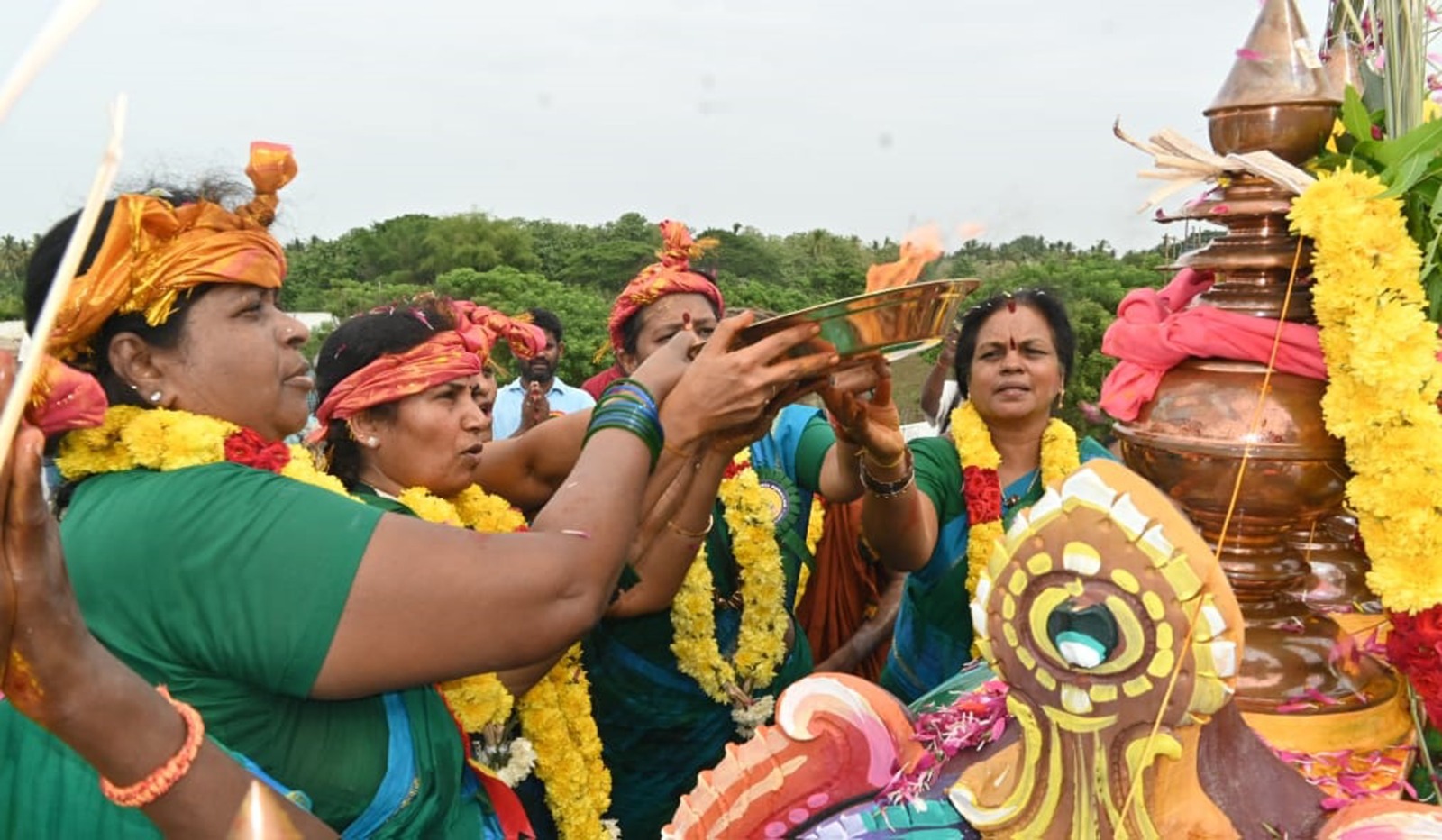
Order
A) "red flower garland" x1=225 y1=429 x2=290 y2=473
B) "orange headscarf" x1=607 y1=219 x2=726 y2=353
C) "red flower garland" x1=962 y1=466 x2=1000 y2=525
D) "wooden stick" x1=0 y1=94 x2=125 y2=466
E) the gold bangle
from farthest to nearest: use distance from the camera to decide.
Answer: "orange headscarf" x1=607 y1=219 x2=726 y2=353, "red flower garland" x1=962 y1=466 x2=1000 y2=525, the gold bangle, "red flower garland" x1=225 y1=429 x2=290 y2=473, "wooden stick" x1=0 y1=94 x2=125 y2=466

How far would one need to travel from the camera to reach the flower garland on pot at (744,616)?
310 cm

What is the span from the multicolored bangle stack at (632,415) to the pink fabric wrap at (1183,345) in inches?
27.7

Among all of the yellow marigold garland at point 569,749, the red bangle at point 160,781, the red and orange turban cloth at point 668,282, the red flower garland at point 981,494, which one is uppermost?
the red and orange turban cloth at point 668,282

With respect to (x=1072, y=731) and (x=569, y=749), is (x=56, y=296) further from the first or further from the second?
(x=569, y=749)

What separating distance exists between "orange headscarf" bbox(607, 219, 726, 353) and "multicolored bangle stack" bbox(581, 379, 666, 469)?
1755mm

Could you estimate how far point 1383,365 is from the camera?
1.39m

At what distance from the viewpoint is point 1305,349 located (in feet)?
4.88

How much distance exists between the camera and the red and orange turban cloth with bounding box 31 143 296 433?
5.17 ft

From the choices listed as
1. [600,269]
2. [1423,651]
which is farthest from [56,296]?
[600,269]

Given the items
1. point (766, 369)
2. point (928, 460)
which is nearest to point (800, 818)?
point (766, 369)

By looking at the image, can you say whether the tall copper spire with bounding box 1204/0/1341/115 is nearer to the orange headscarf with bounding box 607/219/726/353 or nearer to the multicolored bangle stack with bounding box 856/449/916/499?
the multicolored bangle stack with bounding box 856/449/916/499

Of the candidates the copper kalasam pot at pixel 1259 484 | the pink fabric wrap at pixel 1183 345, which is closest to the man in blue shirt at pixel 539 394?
the pink fabric wrap at pixel 1183 345

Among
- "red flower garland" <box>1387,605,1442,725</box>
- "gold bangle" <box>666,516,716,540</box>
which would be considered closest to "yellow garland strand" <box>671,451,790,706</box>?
"gold bangle" <box>666,516,716,540</box>

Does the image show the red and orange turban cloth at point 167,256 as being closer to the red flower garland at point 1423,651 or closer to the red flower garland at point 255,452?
the red flower garland at point 255,452
